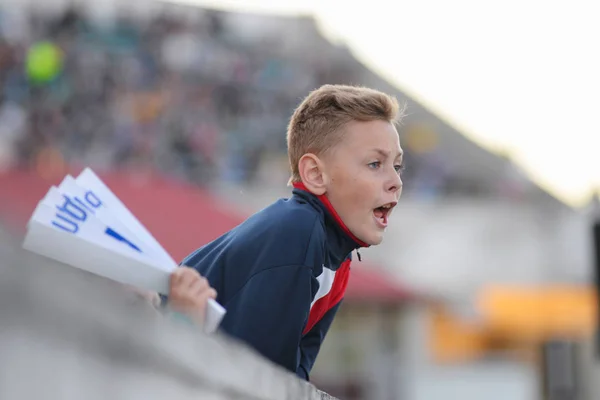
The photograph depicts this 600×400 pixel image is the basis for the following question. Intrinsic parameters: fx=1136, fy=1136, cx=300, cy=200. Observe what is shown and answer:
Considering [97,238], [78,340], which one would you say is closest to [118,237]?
[97,238]

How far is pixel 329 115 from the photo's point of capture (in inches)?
109

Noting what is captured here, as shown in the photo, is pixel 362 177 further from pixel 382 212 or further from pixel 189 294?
pixel 189 294

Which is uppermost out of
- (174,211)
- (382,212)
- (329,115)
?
(174,211)

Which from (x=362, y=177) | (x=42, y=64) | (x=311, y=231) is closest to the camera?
(x=311, y=231)

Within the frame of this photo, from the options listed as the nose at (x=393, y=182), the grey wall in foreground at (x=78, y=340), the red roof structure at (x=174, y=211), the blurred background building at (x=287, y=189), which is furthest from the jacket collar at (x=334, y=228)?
the blurred background building at (x=287, y=189)

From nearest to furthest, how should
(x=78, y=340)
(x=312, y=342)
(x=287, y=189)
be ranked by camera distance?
(x=78, y=340) → (x=312, y=342) → (x=287, y=189)

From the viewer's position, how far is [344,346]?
49.8ft

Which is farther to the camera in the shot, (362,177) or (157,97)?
(157,97)

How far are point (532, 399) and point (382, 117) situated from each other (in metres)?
13.0

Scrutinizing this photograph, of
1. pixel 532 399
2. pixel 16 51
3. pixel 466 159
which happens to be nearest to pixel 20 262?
pixel 532 399

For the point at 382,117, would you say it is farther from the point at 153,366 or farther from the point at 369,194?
the point at 153,366

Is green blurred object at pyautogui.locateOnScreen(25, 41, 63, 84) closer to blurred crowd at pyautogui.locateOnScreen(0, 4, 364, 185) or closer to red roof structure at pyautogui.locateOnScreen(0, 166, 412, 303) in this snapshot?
blurred crowd at pyautogui.locateOnScreen(0, 4, 364, 185)

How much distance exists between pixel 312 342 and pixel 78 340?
1910 mm

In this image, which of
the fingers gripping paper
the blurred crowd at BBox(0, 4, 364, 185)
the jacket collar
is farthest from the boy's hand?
the blurred crowd at BBox(0, 4, 364, 185)
